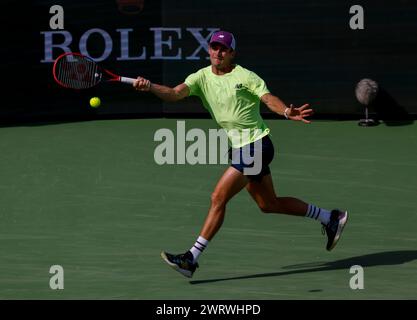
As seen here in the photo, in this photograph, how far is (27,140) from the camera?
17734 mm

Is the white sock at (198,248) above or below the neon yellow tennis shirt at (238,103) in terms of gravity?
below

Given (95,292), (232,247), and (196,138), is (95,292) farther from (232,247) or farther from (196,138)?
(196,138)

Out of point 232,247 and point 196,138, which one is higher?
point 196,138

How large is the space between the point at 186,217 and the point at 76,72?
207 centimetres

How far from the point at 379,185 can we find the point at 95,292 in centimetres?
553

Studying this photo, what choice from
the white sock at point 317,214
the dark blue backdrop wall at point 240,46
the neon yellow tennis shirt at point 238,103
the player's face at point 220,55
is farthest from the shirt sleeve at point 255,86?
the dark blue backdrop wall at point 240,46

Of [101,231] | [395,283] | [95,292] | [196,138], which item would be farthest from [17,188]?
[395,283]

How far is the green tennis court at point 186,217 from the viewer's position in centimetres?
1071

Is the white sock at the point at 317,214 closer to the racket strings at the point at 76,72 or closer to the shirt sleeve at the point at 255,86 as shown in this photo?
the shirt sleeve at the point at 255,86

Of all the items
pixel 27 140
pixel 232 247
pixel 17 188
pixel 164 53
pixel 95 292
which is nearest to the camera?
pixel 95 292

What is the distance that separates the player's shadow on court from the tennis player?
506mm

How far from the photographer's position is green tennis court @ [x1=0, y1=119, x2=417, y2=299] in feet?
35.1

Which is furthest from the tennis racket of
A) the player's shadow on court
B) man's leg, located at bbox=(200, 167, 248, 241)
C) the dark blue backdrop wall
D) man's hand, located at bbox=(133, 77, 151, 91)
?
the dark blue backdrop wall

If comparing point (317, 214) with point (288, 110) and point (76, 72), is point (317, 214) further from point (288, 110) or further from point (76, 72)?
point (76, 72)
